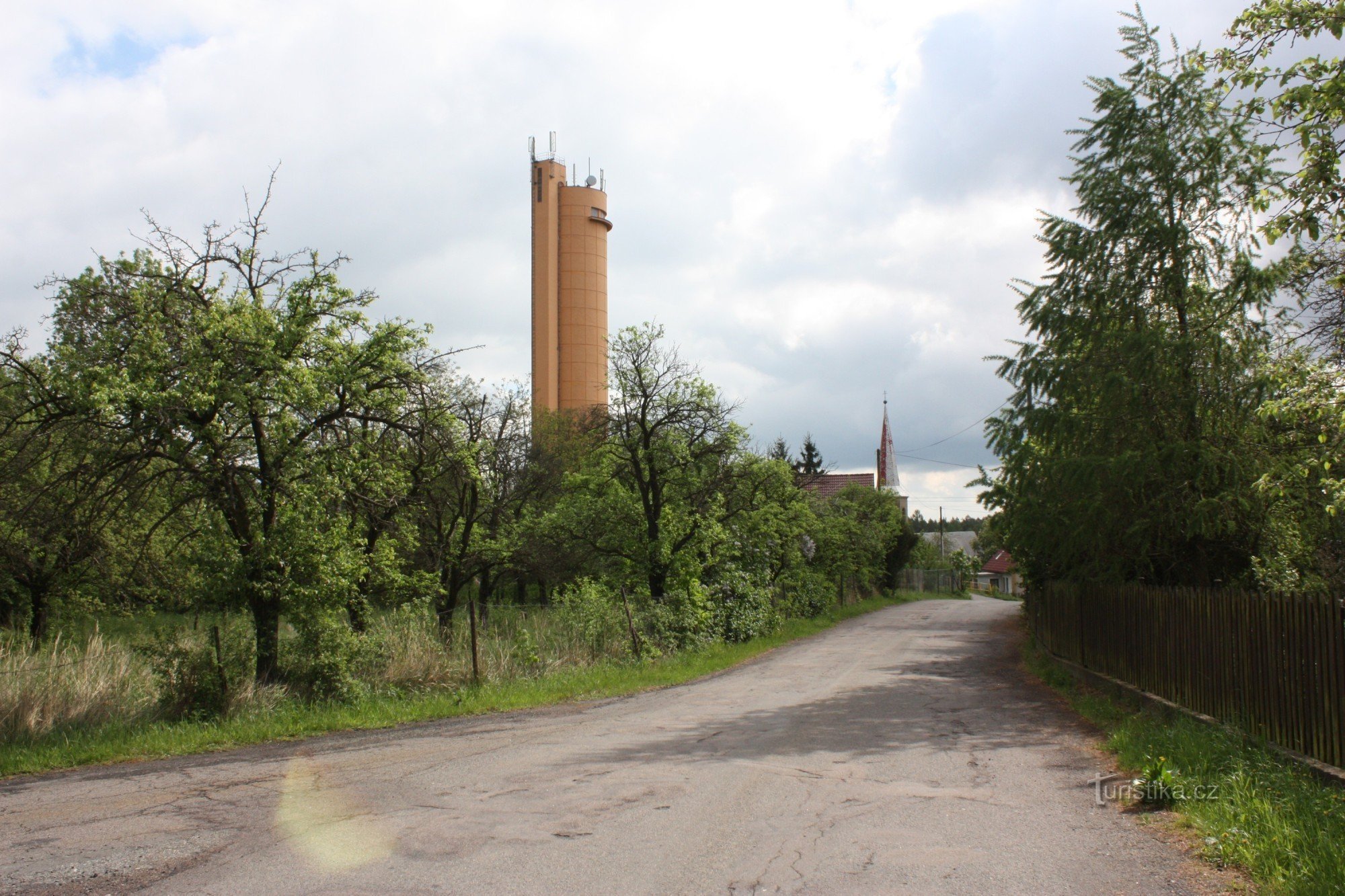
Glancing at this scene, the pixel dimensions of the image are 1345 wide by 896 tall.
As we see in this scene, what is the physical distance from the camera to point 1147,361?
1280 cm

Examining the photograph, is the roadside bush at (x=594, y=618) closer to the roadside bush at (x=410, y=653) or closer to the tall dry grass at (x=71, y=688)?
the roadside bush at (x=410, y=653)

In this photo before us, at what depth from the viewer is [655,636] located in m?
21.0

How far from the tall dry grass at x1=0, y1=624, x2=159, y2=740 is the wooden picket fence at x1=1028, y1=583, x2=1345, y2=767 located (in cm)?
1238

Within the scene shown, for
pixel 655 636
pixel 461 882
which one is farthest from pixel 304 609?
pixel 655 636

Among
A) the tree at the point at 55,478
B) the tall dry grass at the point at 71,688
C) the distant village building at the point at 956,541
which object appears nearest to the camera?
the tall dry grass at the point at 71,688

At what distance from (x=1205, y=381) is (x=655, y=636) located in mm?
12452

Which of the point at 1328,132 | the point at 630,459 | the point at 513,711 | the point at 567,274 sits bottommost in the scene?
the point at 513,711

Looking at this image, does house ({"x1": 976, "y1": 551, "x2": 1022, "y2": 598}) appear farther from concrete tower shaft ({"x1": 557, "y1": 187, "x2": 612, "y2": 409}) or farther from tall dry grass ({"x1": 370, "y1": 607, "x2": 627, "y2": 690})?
tall dry grass ({"x1": 370, "y1": 607, "x2": 627, "y2": 690})

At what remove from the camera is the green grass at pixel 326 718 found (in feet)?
32.1

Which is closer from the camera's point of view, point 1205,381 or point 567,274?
point 1205,381

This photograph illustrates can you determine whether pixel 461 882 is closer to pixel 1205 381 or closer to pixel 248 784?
pixel 248 784

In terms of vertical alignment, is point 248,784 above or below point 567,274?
below

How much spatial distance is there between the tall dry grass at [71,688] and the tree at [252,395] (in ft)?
4.99

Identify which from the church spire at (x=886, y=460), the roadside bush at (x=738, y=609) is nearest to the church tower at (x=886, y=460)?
the church spire at (x=886, y=460)
